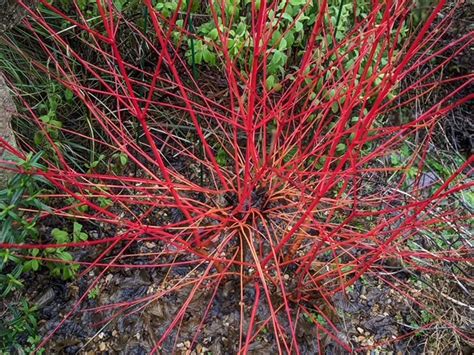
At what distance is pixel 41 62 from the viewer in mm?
2594

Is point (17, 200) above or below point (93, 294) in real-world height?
above

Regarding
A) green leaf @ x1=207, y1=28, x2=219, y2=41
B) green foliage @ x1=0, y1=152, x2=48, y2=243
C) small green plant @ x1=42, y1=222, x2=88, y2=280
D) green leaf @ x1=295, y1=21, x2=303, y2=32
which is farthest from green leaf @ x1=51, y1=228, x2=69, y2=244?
green leaf @ x1=295, y1=21, x2=303, y2=32

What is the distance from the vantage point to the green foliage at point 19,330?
6.06ft

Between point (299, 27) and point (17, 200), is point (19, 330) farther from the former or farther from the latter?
point (299, 27)

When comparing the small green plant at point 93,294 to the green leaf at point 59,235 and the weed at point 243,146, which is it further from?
the green leaf at point 59,235

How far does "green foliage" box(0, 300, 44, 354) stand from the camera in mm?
1847

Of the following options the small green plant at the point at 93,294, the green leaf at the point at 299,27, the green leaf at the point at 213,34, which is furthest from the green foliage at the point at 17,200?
the green leaf at the point at 299,27

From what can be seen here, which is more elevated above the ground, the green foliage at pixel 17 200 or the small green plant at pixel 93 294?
the green foliage at pixel 17 200

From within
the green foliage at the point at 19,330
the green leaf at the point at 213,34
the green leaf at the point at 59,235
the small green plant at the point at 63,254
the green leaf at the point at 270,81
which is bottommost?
the green foliage at the point at 19,330

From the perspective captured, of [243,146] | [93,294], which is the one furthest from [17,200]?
[243,146]

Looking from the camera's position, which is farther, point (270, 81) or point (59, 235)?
point (270, 81)

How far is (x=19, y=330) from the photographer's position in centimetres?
186

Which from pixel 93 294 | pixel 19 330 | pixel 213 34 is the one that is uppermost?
pixel 213 34

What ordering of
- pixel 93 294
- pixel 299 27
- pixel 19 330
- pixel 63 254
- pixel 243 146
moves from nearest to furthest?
pixel 19 330
pixel 63 254
pixel 93 294
pixel 299 27
pixel 243 146
